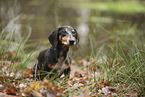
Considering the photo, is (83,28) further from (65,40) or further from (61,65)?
(65,40)

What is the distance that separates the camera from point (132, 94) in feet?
9.53

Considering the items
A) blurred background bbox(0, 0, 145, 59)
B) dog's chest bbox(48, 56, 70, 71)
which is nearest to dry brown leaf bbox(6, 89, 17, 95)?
blurred background bbox(0, 0, 145, 59)

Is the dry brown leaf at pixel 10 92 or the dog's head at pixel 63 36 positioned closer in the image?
the dry brown leaf at pixel 10 92

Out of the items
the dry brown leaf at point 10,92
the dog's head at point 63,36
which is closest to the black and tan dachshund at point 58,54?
the dog's head at point 63,36

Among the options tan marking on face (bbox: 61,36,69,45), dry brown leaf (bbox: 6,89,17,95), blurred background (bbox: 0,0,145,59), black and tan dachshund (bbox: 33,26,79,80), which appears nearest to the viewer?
dry brown leaf (bbox: 6,89,17,95)

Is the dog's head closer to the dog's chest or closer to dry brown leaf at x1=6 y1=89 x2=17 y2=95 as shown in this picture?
the dog's chest

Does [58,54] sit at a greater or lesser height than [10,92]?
greater

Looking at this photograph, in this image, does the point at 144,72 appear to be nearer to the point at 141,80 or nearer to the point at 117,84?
the point at 141,80

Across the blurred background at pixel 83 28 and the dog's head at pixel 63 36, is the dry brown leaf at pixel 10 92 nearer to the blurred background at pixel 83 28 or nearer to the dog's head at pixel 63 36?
the blurred background at pixel 83 28

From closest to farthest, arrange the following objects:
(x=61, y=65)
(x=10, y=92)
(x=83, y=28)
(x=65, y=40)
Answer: (x=10, y=92)
(x=65, y=40)
(x=61, y=65)
(x=83, y=28)

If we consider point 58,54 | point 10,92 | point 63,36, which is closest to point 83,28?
point 58,54

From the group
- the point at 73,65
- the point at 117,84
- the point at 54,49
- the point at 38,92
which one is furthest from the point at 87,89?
the point at 73,65

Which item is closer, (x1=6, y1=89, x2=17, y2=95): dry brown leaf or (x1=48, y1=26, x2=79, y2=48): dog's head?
(x1=6, y1=89, x2=17, y2=95): dry brown leaf

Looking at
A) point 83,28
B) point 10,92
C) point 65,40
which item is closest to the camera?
point 10,92
